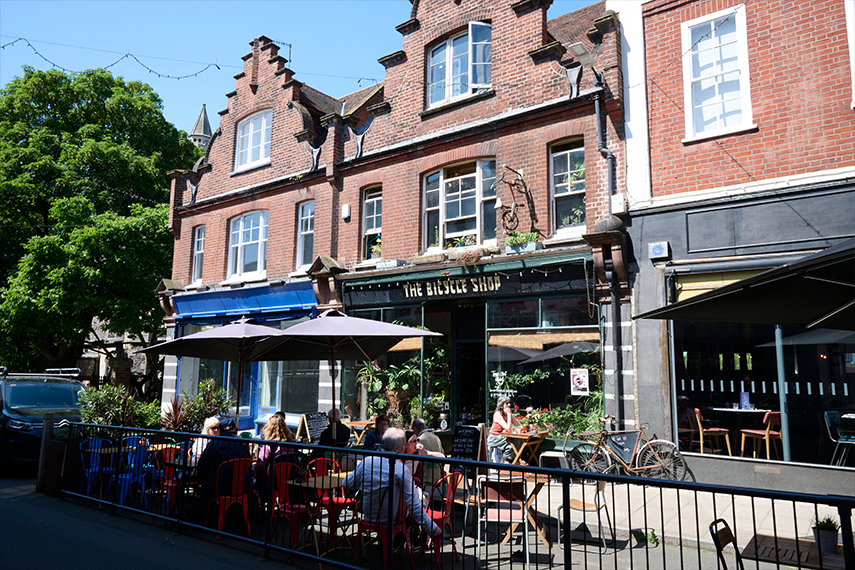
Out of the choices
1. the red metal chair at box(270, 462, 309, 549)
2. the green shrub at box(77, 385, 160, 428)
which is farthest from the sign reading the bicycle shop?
the red metal chair at box(270, 462, 309, 549)

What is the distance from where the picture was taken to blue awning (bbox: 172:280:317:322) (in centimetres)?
1571

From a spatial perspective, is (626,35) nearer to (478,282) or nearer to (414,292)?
(478,282)

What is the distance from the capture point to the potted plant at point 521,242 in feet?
37.1

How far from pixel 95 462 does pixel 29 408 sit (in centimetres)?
489

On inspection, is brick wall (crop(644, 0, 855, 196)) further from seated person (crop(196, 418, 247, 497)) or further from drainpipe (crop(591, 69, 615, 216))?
seated person (crop(196, 418, 247, 497))

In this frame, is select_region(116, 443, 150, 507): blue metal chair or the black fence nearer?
the black fence

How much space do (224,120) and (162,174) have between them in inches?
251

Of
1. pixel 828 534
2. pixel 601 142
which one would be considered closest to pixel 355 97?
pixel 601 142

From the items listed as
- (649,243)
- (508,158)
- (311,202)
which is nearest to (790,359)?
(649,243)

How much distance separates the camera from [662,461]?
9.09 m

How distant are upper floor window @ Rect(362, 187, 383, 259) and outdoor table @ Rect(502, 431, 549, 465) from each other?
252 inches

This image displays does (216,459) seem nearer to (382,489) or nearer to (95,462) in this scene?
(382,489)

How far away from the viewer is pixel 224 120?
61.8 feet

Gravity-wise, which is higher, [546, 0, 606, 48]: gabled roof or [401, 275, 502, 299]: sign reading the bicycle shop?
[546, 0, 606, 48]: gabled roof
